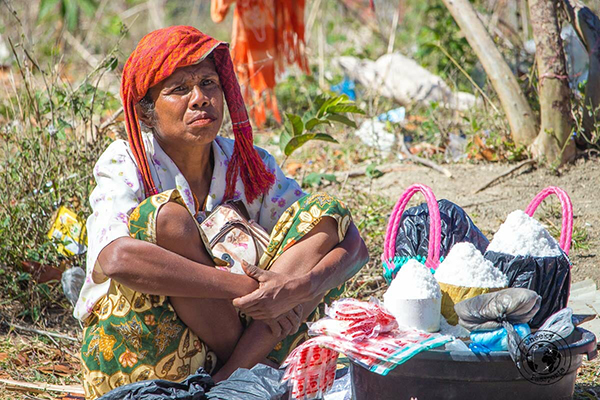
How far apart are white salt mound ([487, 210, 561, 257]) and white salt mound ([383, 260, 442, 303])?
277mm

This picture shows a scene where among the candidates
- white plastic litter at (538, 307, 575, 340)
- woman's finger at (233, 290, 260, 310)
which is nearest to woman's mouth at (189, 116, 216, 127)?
woman's finger at (233, 290, 260, 310)

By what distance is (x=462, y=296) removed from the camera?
1.92 meters

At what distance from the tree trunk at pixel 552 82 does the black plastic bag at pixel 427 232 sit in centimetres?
182

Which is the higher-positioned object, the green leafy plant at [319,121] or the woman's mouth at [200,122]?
the woman's mouth at [200,122]

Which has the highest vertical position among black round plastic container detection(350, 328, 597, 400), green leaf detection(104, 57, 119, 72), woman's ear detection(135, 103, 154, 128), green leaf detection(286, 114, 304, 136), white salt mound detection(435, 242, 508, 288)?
green leaf detection(104, 57, 119, 72)

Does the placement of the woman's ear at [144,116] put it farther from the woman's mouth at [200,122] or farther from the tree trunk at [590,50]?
the tree trunk at [590,50]

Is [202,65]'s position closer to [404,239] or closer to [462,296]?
[404,239]

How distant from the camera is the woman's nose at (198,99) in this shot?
228cm

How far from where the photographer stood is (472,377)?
172 centimetres

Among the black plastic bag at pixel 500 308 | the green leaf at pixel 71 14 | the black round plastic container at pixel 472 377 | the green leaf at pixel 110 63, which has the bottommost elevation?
the black round plastic container at pixel 472 377

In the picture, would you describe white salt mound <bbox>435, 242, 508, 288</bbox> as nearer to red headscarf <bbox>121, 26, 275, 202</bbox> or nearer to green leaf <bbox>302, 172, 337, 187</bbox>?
red headscarf <bbox>121, 26, 275, 202</bbox>

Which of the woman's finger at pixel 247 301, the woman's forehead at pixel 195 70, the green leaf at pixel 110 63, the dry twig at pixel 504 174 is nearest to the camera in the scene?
the woman's finger at pixel 247 301

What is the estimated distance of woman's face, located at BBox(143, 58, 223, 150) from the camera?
229 cm

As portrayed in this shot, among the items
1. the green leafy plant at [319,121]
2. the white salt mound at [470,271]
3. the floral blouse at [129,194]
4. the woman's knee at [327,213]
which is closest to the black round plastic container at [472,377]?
the white salt mound at [470,271]
